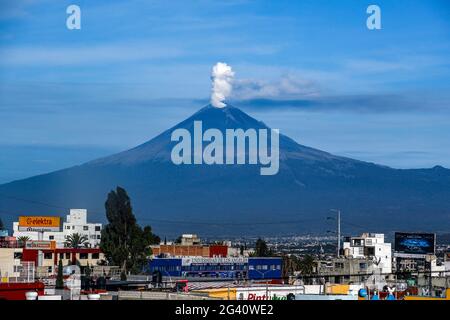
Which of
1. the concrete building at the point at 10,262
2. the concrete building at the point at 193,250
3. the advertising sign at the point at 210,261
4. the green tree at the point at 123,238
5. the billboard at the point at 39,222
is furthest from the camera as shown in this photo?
the billboard at the point at 39,222

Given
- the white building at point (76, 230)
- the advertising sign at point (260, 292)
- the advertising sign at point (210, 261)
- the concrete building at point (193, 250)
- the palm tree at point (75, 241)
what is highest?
the white building at point (76, 230)

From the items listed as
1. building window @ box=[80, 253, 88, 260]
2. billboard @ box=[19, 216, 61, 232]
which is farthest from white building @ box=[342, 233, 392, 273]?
billboard @ box=[19, 216, 61, 232]

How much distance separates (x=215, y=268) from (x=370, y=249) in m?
13.1

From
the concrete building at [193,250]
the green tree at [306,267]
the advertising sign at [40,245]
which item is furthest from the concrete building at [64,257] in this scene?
the green tree at [306,267]

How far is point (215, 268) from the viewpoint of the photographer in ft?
274

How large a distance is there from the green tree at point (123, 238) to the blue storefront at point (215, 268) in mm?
1439

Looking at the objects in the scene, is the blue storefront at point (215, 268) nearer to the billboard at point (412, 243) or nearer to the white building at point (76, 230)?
the billboard at point (412, 243)

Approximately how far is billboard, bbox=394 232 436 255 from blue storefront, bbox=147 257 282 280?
369 inches

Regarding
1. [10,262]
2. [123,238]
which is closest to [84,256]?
[123,238]

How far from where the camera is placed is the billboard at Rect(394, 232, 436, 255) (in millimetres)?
86000

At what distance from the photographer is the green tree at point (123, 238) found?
81.7 meters

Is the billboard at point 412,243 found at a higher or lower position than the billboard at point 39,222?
lower

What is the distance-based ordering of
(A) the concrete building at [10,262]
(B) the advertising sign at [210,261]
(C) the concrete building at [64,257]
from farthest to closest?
(B) the advertising sign at [210,261] < (C) the concrete building at [64,257] < (A) the concrete building at [10,262]
